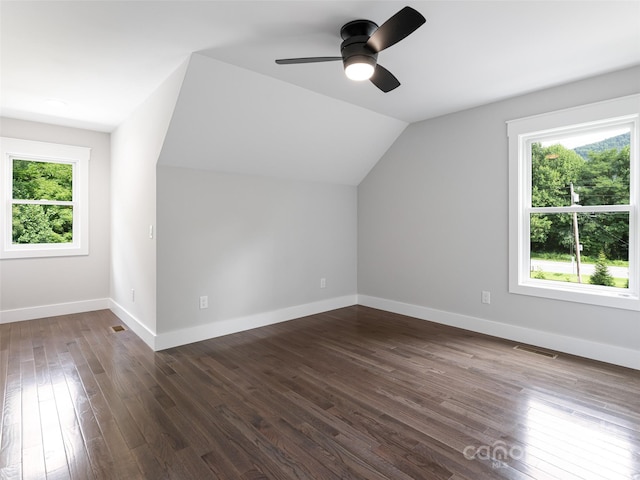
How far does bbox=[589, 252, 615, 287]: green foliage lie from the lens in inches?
124

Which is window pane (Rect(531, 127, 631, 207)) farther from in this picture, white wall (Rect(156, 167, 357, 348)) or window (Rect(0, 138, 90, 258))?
window (Rect(0, 138, 90, 258))

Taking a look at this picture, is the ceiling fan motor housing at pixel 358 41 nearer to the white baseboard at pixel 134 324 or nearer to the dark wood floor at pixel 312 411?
the dark wood floor at pixel 312 411

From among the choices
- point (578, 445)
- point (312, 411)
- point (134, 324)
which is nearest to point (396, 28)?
point (312, 411)

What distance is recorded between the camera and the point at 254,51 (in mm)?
2639

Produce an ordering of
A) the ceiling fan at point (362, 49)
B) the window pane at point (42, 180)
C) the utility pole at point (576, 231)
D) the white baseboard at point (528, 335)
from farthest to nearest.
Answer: the window pane at point (42, 180), the utility pole at point (576, 231), the white baseboard at point (528, 335), the ceiling fan at point (362, 49)

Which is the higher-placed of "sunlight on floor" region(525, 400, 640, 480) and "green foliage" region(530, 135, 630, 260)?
"green foliage" region(530, 135, 630, 260)

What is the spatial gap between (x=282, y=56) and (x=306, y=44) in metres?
0.28

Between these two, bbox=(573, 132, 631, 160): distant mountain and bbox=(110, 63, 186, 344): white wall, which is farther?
bbox=(110, 63, 186, 344): white wall

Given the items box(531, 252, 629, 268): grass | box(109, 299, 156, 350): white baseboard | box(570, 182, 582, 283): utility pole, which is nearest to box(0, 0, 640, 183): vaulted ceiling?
box(570, 182, 582, 283): utility pole

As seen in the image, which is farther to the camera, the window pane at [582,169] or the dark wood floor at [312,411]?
the window pane at [582,169]

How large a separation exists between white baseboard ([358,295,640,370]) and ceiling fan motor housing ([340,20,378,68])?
117 inches

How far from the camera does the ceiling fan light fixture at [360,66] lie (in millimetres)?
2283

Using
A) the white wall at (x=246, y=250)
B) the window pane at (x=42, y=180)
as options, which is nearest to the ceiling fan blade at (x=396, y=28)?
the white wall at (x=246, y=250)

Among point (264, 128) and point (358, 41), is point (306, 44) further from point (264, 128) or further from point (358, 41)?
point (264, 128)
